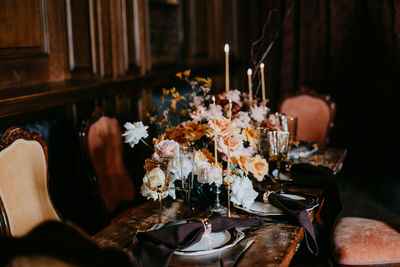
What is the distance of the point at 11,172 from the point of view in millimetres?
1796

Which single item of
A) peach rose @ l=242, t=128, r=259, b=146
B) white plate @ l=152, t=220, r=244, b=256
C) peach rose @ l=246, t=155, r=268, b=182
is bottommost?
white plate @ l=152, t=220, r=244, b=256

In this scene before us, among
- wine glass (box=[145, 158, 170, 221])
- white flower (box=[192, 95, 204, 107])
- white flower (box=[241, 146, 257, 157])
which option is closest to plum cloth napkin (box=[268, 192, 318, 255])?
white flower (box=[241, 146, 257, 157])

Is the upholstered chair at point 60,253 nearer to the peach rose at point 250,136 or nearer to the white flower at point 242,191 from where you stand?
the white flower at point 242,191

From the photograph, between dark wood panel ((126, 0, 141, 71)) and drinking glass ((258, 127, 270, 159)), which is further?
dark wood panel ((126, 0, 141, 71))

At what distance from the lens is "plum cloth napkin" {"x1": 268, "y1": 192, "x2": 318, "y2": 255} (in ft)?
5.05

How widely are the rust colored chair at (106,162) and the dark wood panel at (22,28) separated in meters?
0.55

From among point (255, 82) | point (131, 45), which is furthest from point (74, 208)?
point (255, 82)

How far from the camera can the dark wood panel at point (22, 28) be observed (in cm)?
241

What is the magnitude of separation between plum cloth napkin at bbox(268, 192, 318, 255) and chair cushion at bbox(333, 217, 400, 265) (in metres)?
0.47

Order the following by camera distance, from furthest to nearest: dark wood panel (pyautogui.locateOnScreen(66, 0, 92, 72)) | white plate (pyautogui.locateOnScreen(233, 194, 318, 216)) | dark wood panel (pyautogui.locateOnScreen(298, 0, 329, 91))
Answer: dark wood panel (pyautogui.locateOnScreen(298, 0, 329, 91))
dark wood panel (pyautogui.locateOnScreen(66, 0, 92, 72))
white plate (pyautogui.locateOnScreen(233, 194, 318, 216))

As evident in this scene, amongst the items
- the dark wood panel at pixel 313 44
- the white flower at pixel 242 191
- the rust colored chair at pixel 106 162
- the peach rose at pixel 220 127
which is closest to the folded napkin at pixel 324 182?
the white flower at pixel 242 191

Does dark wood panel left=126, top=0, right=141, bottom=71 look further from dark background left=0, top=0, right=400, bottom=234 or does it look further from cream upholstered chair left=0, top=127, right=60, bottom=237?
cream upholstered chair left=0, top=127, right=60, bottom=237

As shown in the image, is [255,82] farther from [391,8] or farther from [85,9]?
[391,8]

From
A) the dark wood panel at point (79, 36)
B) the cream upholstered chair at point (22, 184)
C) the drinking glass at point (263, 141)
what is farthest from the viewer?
the dark wood panel at point (79, 36)
